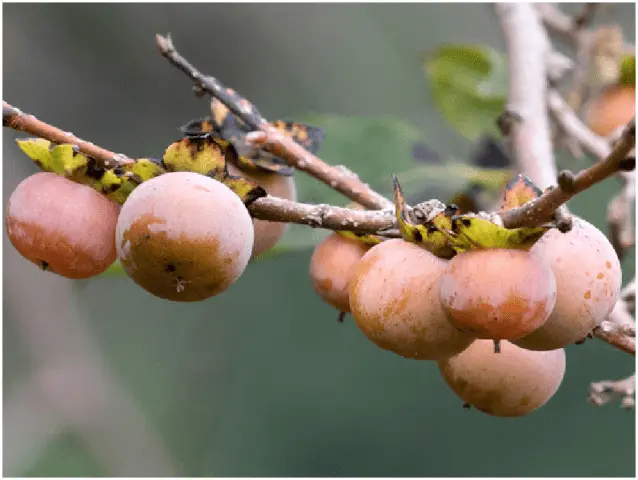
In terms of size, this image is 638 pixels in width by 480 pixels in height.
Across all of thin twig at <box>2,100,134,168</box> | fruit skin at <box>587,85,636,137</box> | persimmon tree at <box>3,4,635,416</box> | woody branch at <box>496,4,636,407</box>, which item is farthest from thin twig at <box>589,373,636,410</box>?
fruit skin at <box>587,85,636,137</box>

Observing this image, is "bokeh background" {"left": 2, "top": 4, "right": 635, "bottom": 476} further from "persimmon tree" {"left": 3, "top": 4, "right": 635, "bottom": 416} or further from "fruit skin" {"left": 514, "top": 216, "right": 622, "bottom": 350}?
"fruit skin" {"left": 514, "top": 216, "right": 622, "bottom": 350}

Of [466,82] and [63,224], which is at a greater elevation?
[466,82]

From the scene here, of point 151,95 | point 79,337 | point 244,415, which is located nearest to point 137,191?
point 79,337

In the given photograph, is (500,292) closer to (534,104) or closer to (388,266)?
(388,266)

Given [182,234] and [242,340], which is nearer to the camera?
[182,234]

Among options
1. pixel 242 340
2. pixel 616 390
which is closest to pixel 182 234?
pixel 616 390

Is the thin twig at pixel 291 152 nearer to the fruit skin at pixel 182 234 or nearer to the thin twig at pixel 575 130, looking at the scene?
the fruit skin at pixel 182 234

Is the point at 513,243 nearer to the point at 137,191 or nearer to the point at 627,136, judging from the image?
the point at 627,136
